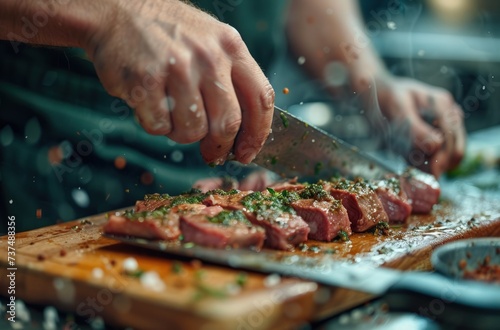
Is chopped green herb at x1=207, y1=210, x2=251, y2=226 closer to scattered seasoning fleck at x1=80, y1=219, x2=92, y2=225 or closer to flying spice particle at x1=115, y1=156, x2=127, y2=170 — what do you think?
scattered seasoning fleck at x1=80, y1=219, x2=92, y2=225

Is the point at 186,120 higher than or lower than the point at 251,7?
higher

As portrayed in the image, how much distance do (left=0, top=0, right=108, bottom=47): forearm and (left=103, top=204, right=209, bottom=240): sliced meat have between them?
0.82m

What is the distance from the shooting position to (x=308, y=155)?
3514 mm

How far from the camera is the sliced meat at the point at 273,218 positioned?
2.62m

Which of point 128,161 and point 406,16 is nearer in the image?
point 128,161

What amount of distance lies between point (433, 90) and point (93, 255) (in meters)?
3.45

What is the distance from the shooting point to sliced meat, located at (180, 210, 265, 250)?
2412 millimetres

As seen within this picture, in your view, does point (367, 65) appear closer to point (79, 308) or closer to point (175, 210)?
point (175, 210)

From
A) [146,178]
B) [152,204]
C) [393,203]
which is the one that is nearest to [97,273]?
[152,204]

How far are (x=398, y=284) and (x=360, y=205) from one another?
1.06m

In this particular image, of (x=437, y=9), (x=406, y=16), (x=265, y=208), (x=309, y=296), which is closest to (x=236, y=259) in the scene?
(x=309, y=296)

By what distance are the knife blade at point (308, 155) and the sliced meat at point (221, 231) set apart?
0.79 meters

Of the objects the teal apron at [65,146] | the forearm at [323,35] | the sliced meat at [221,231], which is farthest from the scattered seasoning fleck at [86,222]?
the forearm at [323,35]

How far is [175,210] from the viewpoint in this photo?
107 inches
